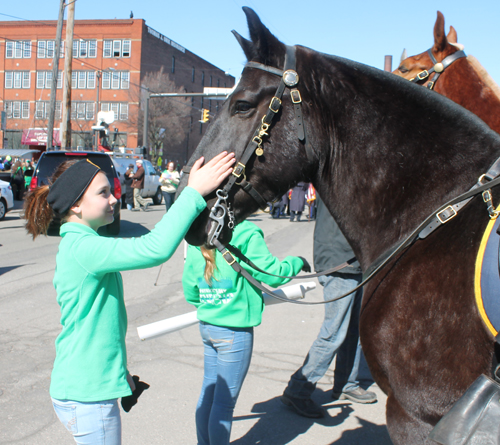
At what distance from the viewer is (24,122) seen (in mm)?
56656

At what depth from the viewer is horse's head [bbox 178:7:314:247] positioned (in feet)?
6.54

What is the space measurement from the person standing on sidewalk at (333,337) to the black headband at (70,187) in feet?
7.06

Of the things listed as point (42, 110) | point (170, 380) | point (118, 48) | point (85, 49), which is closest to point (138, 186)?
point (170, 380)

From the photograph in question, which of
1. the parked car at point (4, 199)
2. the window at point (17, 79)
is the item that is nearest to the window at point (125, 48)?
the window at point (17, 79)

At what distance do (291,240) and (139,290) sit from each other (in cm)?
651

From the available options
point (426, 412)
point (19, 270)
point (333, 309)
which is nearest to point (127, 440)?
point (333, 309)

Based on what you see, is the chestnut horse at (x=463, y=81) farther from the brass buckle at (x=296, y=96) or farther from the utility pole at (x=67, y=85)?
the utility pole at (x=67, y=85)

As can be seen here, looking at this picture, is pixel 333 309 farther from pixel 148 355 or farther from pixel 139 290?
pixel 139 290

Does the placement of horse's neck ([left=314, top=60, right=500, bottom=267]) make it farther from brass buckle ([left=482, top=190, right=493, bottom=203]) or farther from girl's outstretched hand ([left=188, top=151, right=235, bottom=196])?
girl's outstretched hand ([left=188, top=151, right=235, bottom=196])

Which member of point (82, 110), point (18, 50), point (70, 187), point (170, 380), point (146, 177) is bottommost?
point (170, 380)

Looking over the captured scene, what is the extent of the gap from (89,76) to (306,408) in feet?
193

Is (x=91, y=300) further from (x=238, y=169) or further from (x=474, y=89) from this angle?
(x=474, y=89)

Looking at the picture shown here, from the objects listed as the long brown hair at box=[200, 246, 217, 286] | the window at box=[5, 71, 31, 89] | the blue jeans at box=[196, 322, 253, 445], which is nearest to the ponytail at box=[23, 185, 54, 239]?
the long brown hair at box=[200, 246, 217, 286]

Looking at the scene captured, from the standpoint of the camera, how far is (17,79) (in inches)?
2256
